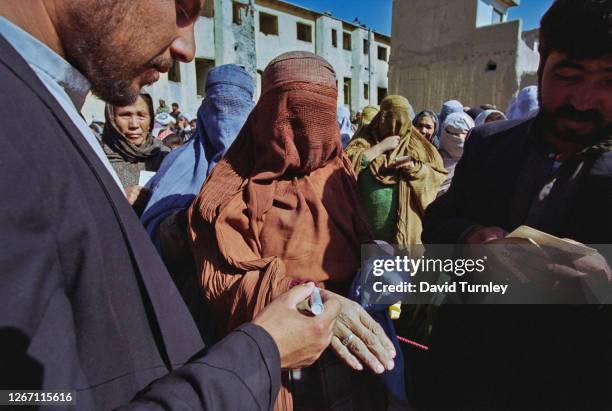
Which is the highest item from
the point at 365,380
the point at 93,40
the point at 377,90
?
the point at 377,90

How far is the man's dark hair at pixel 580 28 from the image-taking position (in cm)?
120

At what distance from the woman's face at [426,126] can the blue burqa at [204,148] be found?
2.81 m

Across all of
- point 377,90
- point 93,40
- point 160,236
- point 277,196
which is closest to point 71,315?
point 93,40

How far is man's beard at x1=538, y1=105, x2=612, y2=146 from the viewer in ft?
4.27

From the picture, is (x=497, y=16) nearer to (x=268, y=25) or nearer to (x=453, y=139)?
(x=268, y=25)

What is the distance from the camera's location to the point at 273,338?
80cm

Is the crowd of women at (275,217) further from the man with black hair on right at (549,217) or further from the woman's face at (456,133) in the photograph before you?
the woman's face at (456,133)

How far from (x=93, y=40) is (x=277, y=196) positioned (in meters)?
1.09

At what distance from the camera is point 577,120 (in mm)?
1334

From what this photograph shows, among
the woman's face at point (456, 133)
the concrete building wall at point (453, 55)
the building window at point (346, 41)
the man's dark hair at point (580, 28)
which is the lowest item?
the woman's face at point (456, 133)

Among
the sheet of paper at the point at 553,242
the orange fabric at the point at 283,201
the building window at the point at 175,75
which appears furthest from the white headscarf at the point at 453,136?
the building window at the point at 175,75

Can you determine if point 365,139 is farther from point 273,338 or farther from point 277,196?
point 273,338

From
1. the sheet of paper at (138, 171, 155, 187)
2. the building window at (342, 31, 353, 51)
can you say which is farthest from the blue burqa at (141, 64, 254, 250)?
the building window at (342, 31, 353, 51)

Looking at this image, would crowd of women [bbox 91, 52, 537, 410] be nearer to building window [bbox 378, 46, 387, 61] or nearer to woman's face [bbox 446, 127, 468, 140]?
woman's face [bbox 446, 127, 468, 140]
